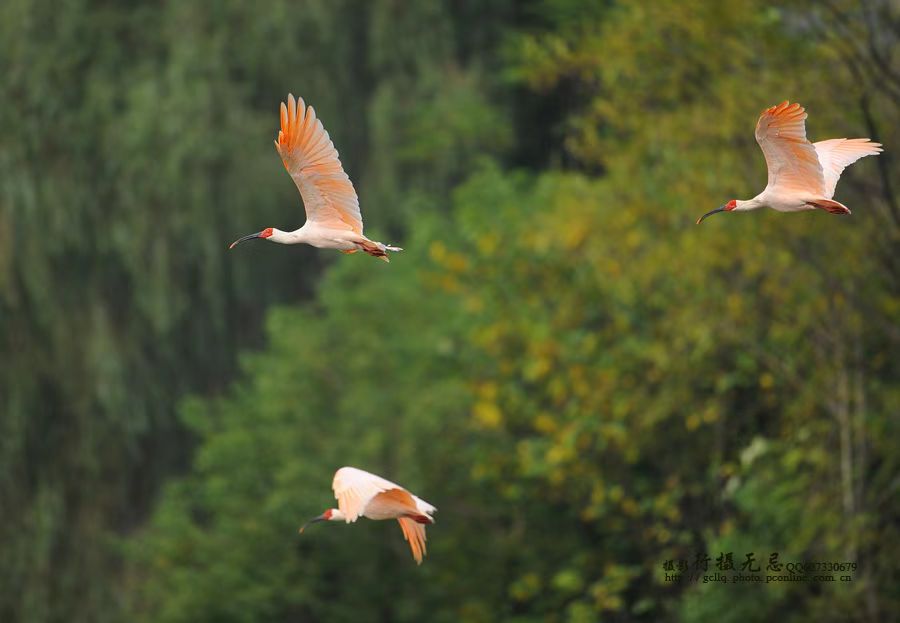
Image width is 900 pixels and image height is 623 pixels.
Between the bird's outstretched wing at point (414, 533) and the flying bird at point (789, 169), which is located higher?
the flying bird at point (789, 169)

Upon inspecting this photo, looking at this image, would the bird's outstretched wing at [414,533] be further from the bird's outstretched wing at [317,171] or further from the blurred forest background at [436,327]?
the blurred forest background at [436,327]

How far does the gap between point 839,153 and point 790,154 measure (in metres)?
0.61

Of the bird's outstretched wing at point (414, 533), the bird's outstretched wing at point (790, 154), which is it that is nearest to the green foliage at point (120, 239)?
the bird's outstretched wing at point (414, 533)

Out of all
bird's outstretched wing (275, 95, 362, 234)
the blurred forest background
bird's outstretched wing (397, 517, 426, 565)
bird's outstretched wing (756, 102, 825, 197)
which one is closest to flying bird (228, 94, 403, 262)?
bird's outstretched wing (275, 95, 362, 234)

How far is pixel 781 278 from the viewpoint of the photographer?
593 inches

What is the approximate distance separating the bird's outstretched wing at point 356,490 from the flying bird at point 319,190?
2.95 feet

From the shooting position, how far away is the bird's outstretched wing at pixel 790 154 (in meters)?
6.41

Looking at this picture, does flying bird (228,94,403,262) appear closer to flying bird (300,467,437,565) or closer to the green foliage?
flying bird (300,467,437,565)

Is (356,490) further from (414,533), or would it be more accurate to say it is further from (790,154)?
(790,154)

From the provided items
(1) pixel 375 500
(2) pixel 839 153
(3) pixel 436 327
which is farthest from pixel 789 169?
(3) pixel 436 327

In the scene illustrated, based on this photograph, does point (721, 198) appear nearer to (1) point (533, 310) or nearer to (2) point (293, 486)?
(1) point (533, 310)

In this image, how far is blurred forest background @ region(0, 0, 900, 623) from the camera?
14.3m

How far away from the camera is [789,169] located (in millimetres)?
6527

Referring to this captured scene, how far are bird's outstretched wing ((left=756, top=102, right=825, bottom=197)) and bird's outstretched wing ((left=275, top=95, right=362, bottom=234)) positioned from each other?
1562 mm
